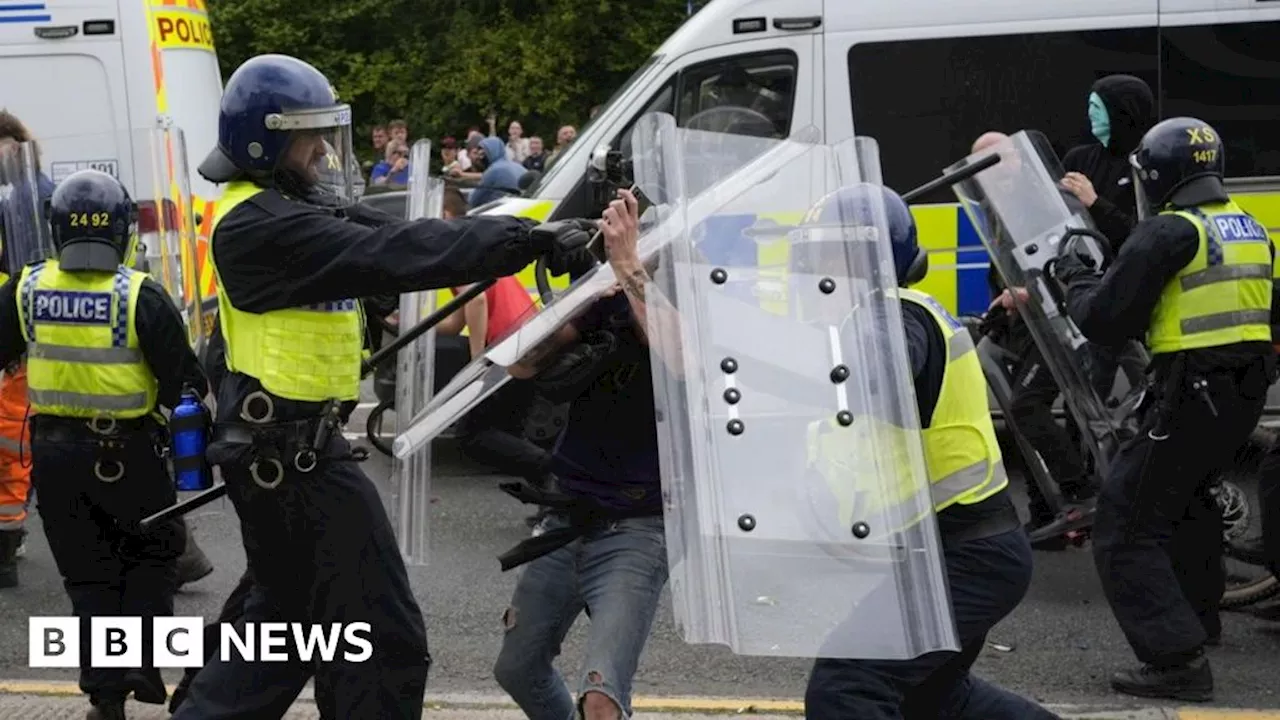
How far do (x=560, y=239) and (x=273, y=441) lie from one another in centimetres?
88

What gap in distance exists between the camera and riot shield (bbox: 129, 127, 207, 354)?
7340 mm

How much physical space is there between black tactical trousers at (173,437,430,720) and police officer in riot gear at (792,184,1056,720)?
3.14 feet

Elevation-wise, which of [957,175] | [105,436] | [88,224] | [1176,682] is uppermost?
[957,175]

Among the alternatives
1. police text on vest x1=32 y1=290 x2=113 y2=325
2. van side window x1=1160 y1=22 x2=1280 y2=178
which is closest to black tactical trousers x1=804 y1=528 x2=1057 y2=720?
police text on vest x1=32 y1=290 x2=113 y2=325

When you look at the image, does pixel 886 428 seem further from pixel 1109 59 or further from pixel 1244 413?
pixel 1109 59

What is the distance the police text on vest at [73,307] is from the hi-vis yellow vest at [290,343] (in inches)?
54.1

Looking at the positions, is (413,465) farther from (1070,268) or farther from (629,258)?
(1070,268)

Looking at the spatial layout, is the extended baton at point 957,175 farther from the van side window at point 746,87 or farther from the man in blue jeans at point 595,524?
the van side window at point 746,87

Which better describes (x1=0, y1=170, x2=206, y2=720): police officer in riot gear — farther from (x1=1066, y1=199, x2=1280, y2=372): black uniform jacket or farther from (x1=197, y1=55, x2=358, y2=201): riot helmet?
(x1=1066, y1=199, x2=1280, y2=372): black uniform jacket

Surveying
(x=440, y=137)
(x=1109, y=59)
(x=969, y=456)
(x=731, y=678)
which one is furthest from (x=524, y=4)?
(x=969, y=456)

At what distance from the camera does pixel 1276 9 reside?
28.1ft

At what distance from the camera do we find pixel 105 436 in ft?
18.0

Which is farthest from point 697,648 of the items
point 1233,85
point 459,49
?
point 459,49

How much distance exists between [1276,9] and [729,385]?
19.6ft
